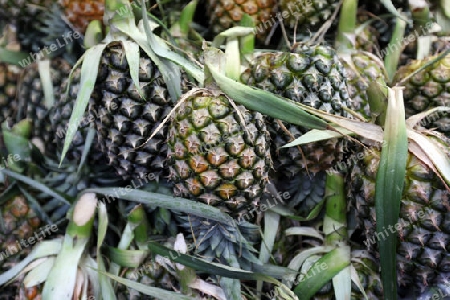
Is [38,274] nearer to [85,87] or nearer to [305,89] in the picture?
[85,87]

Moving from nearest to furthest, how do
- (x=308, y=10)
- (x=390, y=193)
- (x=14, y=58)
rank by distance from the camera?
(x=390, y=193), (x=308, y=10), (x=14, y=58)

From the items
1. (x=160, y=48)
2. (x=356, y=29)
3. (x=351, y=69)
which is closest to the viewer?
(x=160, y=48)

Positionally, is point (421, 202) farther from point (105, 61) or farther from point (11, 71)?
point (11, 71)

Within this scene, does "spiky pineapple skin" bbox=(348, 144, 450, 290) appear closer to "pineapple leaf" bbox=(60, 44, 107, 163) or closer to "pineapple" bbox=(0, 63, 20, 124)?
"pineapple leaf" bbox=(60, 44, 107, 163)

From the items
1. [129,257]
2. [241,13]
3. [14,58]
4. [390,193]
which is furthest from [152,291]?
[14,58]

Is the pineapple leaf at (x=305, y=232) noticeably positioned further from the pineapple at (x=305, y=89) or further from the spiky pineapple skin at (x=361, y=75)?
the spiky pineapple skin at (x=361, y=75)

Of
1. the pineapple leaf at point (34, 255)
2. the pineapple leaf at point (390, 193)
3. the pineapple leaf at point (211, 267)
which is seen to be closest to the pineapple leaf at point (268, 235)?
the pineapple leaf at point (211, 267)

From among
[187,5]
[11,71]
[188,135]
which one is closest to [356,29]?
[187,5]
